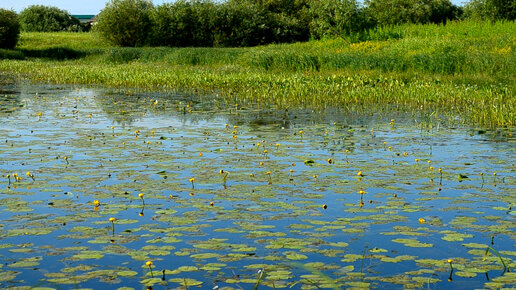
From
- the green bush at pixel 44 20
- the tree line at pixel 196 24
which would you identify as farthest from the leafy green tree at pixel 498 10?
the green bush at pixel 44 20

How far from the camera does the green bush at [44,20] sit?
7694 cm

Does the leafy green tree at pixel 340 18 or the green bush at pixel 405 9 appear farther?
the green bush at pixel 405 9

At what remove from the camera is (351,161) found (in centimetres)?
958

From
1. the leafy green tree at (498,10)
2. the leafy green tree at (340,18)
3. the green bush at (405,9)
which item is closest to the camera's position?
the leafy green tree at (340,18)

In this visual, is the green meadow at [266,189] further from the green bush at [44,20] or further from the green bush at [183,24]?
the green bush at [44,20]

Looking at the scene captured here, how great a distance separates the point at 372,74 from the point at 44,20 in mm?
64187

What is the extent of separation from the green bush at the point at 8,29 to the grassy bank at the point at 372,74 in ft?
35.7

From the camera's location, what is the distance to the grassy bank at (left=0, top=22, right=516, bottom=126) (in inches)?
691

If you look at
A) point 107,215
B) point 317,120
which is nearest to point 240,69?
point 317,120

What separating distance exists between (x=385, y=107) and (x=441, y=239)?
445 inches

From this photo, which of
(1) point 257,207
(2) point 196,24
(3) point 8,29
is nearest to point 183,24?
(2) point 196,24

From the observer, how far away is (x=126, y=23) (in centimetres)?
4922

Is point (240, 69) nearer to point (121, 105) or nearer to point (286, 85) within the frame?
point (286, 85)

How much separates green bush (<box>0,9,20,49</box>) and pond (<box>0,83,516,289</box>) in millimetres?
34437
